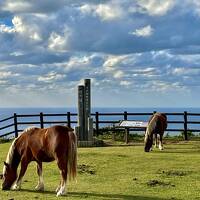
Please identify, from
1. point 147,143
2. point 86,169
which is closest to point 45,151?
point 86,169

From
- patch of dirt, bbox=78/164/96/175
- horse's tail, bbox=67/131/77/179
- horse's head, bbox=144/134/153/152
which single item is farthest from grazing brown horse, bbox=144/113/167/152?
horse's tail, bbox=67/131/77/179

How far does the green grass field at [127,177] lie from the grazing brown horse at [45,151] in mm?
378

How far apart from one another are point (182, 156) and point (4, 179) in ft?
24.7

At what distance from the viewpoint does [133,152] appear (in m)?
18.3

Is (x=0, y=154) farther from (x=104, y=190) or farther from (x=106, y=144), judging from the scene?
(x=104, y=190)

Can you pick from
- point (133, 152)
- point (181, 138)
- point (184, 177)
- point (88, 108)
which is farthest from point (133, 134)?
point (184, 177)

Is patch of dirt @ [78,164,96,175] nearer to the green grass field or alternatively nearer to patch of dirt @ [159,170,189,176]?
the green grass field

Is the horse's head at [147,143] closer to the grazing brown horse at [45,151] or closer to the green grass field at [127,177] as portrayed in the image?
the green grass field at [127,177]

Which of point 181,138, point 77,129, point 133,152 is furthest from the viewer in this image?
point 181,138

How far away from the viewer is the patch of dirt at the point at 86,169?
13695 millimetres

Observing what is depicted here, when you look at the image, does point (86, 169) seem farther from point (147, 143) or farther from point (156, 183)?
point (147, 143)

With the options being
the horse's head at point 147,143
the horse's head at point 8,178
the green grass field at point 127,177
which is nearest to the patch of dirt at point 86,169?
the green grass field at point 127,177

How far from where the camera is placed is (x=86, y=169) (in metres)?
14.2

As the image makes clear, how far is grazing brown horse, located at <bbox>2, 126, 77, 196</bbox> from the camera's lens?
34.4ft
